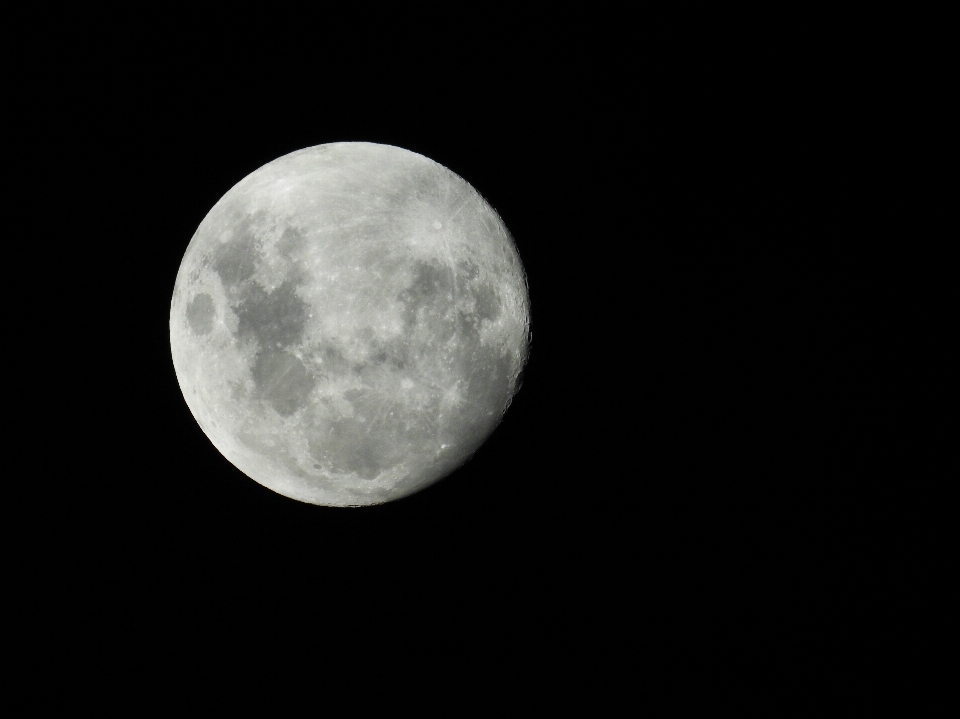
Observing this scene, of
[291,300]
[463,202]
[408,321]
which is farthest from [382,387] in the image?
[463,202]

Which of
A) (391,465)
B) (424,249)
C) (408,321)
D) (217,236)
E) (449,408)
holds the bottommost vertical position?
(391,465)

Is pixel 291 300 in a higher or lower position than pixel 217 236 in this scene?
lower

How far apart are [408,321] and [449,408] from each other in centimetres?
57

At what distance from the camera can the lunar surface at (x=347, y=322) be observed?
3.33 meters

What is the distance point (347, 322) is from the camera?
10.8 feet

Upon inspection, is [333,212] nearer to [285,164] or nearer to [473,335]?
[285,164]

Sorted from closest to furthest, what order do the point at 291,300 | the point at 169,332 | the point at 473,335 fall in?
the point at 291,300, the point at 473,335, the point at 169,332

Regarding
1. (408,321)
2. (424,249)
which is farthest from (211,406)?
Result: (424,249)

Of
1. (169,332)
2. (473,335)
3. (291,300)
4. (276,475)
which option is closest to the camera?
(291,300)

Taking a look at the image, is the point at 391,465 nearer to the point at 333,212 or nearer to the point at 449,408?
the point at 449,408

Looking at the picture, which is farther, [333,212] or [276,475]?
[276,475]

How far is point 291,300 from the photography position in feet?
10.9

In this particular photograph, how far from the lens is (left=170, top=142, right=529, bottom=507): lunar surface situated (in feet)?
10.9

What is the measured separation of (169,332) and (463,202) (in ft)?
6.73
